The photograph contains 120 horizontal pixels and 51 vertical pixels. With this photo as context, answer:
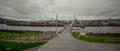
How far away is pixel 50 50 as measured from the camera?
10.7 m

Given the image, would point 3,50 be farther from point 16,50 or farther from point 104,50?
point 104,50

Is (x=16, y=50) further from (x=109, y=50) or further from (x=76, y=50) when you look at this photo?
(x=109, y=50)

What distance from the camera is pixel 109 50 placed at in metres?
11.2

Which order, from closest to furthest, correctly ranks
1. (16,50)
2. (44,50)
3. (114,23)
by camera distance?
(44,50) → (16,50) → (114,23)

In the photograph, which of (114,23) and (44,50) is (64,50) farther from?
(114,23)

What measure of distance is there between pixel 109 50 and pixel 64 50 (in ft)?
11.9

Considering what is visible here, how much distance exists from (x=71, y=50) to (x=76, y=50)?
39 cm

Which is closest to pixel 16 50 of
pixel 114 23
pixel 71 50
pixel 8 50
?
pixel 8 50

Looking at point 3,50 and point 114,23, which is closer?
point 3,50

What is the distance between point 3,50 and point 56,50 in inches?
169

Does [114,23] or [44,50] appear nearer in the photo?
[44,50]

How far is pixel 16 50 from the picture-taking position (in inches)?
448

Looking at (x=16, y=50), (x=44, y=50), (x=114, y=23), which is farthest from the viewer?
(x=114, y=23)

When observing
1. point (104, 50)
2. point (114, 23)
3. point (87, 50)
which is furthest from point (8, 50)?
point (114, 23)
